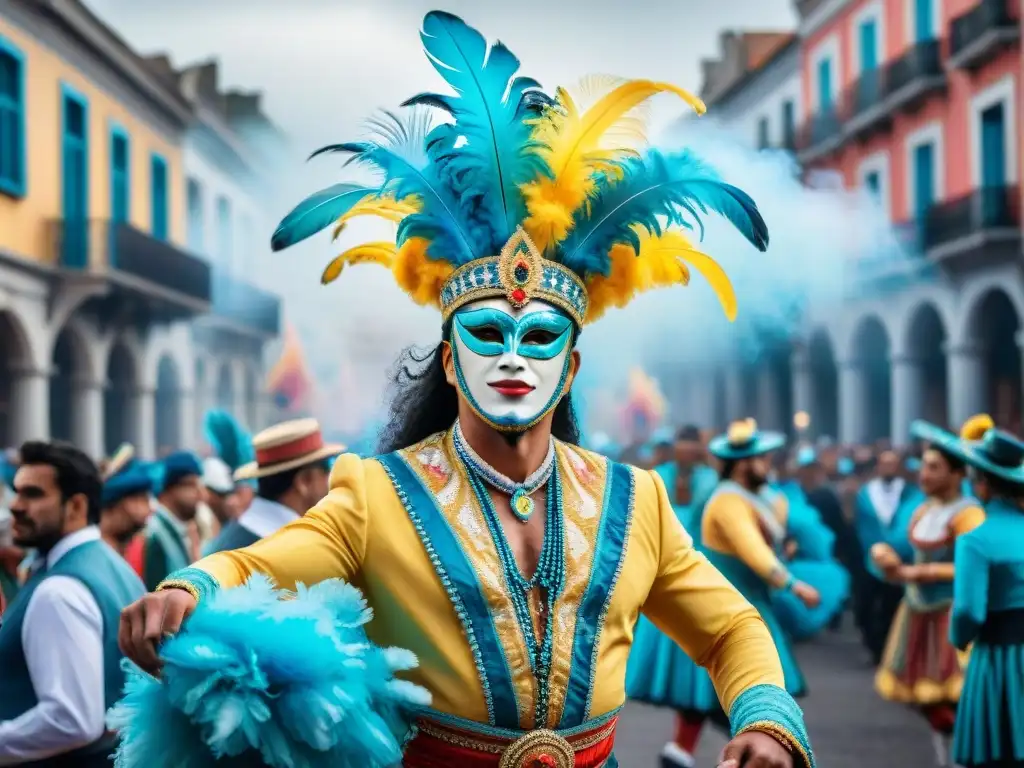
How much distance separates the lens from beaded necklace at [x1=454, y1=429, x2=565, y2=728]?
298 centimetres

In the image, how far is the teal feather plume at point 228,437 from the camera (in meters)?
7.79

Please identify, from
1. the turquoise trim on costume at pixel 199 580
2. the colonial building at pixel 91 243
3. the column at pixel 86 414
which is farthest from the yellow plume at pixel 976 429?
the column at pixel 86 414

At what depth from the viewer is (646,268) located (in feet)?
10.9

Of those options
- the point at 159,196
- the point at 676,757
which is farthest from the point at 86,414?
the point at 676,757

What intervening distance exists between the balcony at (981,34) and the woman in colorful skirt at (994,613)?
632 inches

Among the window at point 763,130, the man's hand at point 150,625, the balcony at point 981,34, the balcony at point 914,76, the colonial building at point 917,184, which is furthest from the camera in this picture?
the window at point 763,130

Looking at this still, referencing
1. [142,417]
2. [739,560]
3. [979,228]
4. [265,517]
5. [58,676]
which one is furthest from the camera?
[142,417]

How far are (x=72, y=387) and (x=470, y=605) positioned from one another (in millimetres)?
18184

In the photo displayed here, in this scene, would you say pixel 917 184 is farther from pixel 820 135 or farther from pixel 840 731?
pixel 840 731

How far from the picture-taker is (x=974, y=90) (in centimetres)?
2216

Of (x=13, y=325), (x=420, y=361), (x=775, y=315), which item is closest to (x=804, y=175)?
(x=13, y=325)

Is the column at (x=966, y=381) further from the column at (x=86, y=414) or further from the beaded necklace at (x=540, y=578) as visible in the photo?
the beaded necklace at (x=540, y=578)

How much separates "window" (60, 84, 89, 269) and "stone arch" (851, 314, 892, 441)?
15.4m

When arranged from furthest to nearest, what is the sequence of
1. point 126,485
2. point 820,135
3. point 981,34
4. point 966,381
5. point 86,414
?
1. point 820,135
2. point 966,381
3. point 981,34
4. point 86,414
5. point 126,485
